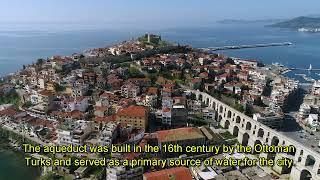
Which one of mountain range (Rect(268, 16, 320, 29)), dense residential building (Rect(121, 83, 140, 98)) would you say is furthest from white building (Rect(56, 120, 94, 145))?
mountain range (Rect(268, 16, 320, 29))

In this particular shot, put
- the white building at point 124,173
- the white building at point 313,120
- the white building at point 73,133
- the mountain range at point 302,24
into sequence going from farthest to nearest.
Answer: the mountain range at point 302,24 < the white building at point 313,120 < the white building at point 73,133 < the white building at point 124,173

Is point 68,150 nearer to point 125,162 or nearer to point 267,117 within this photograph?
point 125,162

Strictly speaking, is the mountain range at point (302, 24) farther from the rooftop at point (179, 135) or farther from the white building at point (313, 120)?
the rooftop at point (179, 135)

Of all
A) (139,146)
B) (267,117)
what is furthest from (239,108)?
(139,146)

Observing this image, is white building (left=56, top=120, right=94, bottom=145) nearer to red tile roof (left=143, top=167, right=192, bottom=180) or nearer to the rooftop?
the rooftop

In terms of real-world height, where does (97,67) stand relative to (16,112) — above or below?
above

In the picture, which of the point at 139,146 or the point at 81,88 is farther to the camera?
the point at 81,88

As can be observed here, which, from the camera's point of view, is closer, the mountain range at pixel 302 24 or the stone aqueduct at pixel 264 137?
the stone aqueduct at pixel 264 137

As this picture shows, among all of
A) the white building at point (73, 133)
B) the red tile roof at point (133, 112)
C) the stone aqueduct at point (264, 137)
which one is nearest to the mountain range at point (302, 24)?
the stone aqueduct at point (264, 137)
